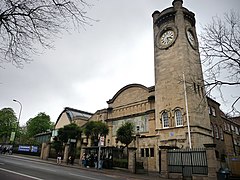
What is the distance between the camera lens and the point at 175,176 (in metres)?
18.1

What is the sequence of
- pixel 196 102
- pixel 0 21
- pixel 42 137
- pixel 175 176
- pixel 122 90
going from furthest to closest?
pixel 42 137 → pixel 122 90 → pixel 196 102 → pixel 175 176 → pixel 0 21

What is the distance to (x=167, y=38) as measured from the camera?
30.5m

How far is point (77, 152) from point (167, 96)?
58.3 ft

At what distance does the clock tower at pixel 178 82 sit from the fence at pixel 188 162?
14.6ft

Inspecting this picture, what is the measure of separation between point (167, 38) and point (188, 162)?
62.9 feet

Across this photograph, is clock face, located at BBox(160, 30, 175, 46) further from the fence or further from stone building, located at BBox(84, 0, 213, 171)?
the fence

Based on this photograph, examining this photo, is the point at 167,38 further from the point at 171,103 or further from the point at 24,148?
the point at 24,148

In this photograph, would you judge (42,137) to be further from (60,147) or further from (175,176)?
(175,176)

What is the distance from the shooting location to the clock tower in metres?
24.3

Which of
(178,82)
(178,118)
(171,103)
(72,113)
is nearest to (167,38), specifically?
(178,82)

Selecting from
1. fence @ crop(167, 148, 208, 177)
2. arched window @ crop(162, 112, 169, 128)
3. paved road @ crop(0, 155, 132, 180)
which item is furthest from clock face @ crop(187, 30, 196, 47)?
paved road @ crop(0, 155, 132, 180)

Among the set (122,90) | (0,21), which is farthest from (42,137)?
(0,21)

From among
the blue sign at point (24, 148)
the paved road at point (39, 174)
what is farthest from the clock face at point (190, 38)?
the blue sign at point (24, 148)

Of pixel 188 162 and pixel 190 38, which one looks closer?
pixel 188 162
